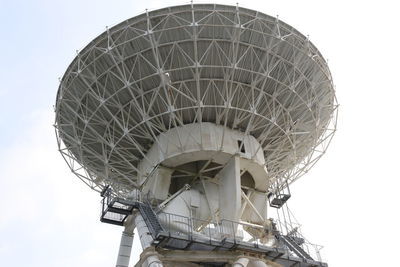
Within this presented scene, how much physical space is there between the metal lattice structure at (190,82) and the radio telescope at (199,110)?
50mm

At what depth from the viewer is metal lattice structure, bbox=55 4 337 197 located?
2319 centimetres

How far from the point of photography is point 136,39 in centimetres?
2330

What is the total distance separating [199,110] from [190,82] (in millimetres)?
1432

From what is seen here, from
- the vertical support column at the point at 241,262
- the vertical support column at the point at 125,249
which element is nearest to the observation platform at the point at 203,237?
the vertical support column at the point at 241,262

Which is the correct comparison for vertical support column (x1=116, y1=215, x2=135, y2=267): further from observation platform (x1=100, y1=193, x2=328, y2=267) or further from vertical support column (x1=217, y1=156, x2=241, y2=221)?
vertical support column (x1=217, y1=156, x2=241, y2=221)

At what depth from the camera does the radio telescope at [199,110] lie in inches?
901

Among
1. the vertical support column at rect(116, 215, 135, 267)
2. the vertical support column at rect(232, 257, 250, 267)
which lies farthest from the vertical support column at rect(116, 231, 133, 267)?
the vertical support column at rect(232, 257, 250, 267)

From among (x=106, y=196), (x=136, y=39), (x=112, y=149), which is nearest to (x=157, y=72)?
(x=136, y=39)

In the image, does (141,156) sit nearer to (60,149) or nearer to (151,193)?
(151,193)

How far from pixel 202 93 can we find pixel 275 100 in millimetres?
3459

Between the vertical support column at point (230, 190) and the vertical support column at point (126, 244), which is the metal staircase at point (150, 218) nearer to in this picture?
the vertical support column at point (126, 244)

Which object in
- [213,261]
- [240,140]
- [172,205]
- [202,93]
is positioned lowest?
[213,261]

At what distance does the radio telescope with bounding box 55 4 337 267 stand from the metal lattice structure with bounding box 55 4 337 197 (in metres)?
0.05

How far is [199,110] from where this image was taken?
23141 mm
